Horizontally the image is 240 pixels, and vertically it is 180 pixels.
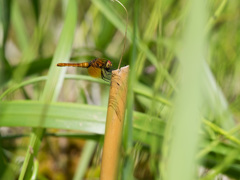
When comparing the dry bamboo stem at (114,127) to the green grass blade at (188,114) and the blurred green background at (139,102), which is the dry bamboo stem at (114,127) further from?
the green grass blade at (188,114)

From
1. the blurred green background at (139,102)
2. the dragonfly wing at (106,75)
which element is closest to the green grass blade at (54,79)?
the blurred green background at (139,102)

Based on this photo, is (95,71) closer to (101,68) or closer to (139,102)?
(101,68)

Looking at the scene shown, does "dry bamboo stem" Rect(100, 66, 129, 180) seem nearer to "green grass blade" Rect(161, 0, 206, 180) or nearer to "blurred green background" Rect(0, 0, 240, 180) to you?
"blurred green background" Rect(0, 0, 240, 180)

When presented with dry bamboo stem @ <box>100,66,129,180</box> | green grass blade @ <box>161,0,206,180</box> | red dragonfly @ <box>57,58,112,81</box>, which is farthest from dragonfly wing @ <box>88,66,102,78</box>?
green grass blade @ <box>161,0,206,180</box>

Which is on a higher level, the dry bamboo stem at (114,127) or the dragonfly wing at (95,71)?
the dragonfly wing at (95,71)

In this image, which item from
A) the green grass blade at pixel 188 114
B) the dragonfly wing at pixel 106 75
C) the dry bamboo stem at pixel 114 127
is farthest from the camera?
the dragonfly wing at pixel 106 75

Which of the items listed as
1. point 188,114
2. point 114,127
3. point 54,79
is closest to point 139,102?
point 54,79
